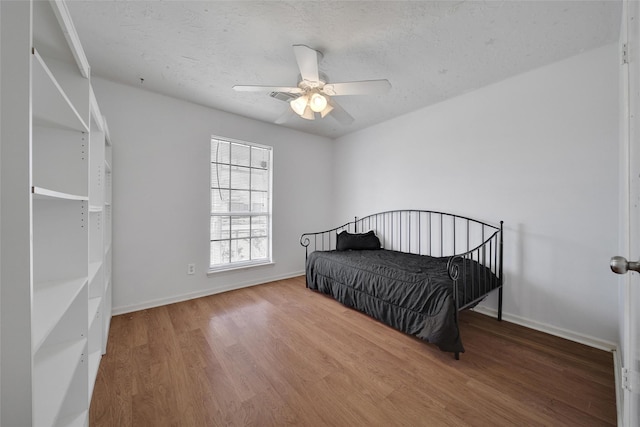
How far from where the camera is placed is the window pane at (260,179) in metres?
3.56

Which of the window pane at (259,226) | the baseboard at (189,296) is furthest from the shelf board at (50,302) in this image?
the window pane at (259,226)

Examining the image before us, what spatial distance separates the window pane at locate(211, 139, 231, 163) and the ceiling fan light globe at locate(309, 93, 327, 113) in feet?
5.61

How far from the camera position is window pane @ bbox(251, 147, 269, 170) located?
3545 mm

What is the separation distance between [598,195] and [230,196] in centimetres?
368

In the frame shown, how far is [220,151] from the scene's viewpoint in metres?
3.24

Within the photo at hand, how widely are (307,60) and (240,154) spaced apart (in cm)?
203

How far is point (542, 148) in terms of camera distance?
2.21 metres

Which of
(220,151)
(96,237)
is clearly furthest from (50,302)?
(220,151)

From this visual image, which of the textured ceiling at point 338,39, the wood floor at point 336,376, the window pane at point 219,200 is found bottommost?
the wood floor at point 336,376

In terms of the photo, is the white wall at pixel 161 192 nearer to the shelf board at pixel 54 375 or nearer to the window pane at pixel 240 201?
the window pane at pixel 240 201

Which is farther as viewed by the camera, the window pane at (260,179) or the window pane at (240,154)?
the window pane at (260,179)

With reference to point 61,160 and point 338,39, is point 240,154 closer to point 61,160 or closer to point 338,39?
point 338,39

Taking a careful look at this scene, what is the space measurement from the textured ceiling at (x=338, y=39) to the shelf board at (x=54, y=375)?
78.3 inches

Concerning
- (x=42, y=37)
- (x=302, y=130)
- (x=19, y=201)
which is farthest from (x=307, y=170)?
(x=19, y=201)
